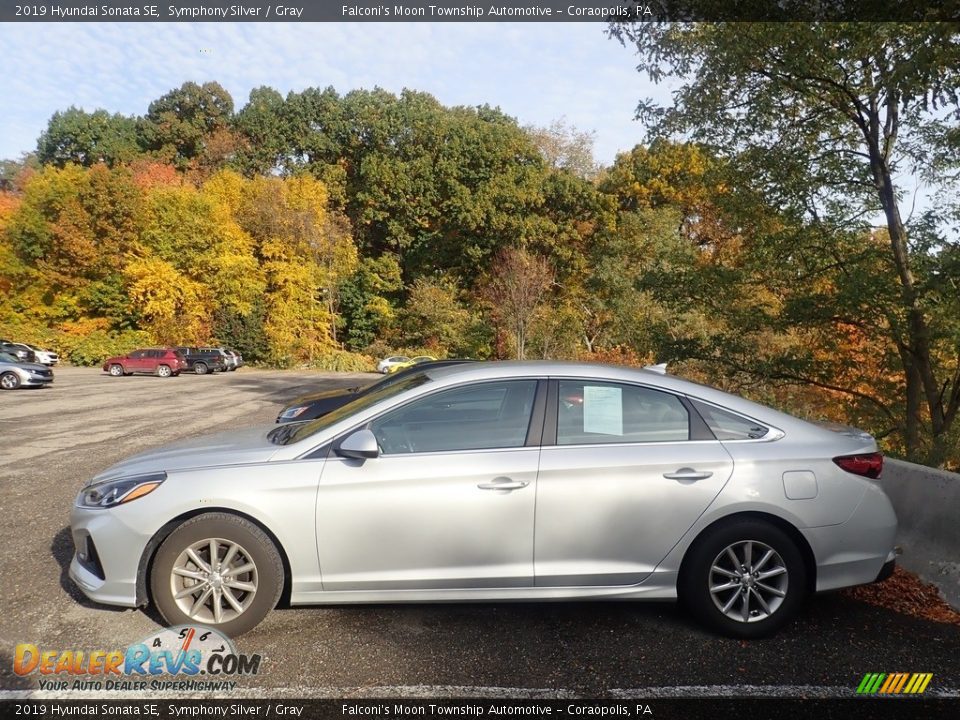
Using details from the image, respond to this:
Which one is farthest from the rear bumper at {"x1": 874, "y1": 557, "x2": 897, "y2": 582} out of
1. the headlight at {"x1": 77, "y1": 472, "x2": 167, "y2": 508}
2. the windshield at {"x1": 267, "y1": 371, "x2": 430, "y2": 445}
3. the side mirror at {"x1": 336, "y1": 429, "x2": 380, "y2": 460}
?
the headlight at {"x1": 77, "y1": 472, "x2": 167, "y2": 508}

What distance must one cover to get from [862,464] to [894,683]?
112 cm

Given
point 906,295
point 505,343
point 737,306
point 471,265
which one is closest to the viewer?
point 906,295

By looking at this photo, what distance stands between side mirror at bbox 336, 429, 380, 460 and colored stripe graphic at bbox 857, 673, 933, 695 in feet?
8.52

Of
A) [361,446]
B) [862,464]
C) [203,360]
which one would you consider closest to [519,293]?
[203,360]

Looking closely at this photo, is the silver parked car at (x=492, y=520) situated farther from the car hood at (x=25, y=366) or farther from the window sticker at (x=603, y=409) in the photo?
the car hood at (x=25, y=366)

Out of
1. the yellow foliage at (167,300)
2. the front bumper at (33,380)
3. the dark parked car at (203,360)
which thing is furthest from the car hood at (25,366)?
the yellow foliage at (167,300)

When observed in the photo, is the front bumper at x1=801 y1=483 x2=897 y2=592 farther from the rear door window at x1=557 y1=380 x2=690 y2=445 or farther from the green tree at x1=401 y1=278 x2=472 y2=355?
the green tree at x1=401 y1=278 x2=472 y2=355

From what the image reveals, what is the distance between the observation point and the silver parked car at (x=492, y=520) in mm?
3627

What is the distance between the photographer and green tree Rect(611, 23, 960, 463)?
8.34 meters

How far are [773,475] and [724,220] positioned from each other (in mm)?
7202

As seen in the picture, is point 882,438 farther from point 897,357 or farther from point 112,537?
point 112,537

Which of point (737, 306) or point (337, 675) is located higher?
point (737, 306)

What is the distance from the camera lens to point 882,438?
33.4ft

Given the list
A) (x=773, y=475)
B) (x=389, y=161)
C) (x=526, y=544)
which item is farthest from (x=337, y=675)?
(x=389, y=161)
